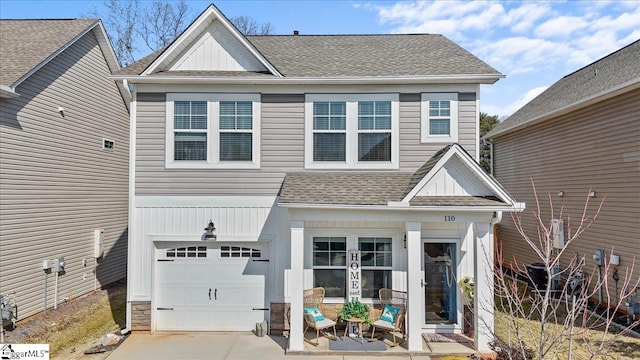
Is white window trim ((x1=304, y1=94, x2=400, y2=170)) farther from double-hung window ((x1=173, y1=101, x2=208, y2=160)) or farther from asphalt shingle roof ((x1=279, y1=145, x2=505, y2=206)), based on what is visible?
double-hung window ((x1=173, y1=101, x2=208, y2=160))

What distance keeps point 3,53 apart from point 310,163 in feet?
28.2

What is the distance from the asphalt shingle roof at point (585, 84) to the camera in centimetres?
1040

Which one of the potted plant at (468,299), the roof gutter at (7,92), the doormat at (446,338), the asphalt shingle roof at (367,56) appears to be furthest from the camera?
the asphalt shingle roof at (367,56)

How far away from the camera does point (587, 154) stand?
10.8 m

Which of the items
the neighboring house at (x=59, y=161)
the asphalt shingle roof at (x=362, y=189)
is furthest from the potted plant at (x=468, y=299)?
the neighboring house at (x=59, y=161)

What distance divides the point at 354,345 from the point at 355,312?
0.62 metres

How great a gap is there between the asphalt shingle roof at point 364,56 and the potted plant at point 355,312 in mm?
4989

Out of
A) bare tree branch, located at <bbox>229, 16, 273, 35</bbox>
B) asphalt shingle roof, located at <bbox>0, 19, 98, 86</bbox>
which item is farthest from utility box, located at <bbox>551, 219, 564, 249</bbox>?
bare tree branch, located at <bbox>229, 16, 273, 35</bbox>

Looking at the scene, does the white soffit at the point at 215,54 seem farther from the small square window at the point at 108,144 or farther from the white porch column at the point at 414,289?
the small square window at the point at 108,144

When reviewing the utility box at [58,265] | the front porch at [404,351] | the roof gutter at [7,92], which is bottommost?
the front porch at [404,351]

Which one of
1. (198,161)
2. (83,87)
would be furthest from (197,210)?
(83,87)

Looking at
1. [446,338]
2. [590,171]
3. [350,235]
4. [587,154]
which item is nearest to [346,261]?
[350,235]

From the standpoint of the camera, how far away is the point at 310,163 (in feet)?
28.5

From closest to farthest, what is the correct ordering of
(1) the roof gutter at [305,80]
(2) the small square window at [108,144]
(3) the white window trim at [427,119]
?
(1) the roof gutter at [305,80], (3) the white window trim at [427,119], (2) the small square window at [108,144]
